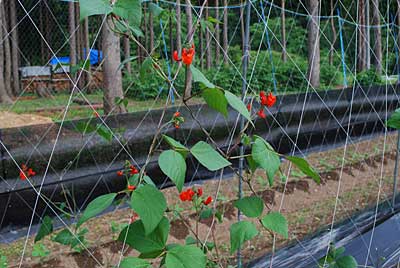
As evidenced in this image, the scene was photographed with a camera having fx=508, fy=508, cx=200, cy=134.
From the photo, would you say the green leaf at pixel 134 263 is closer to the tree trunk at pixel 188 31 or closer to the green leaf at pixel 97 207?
the green leaf at pixel 97 207

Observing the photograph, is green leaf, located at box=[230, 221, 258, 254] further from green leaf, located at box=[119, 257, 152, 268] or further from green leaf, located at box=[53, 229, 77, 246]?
green leaf, located at box=[53, 229, 77, 246]

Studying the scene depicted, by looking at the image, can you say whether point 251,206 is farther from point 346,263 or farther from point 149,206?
point 346,263

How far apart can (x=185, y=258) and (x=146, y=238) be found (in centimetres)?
9

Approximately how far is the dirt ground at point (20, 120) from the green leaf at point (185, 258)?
15.6 ft

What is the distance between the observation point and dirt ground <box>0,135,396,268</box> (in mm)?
2367

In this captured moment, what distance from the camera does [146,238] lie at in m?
0.80

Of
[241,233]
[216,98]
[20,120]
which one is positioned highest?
[216,98]

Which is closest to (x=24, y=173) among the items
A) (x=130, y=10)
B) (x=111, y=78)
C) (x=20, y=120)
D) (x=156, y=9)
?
(x=156, y=9)

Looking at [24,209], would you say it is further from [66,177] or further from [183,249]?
[183,249]

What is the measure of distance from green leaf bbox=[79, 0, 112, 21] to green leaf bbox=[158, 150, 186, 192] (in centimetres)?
22

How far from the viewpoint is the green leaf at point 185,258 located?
2.38ft

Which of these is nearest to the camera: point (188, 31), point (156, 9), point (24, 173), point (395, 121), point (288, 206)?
point (156, 9)

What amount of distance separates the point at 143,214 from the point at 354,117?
514 centimetres

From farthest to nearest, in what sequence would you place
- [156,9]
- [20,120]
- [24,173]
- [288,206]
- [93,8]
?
[20,120] → [288,206] → [24,173] → [156,9] → [93,8]
